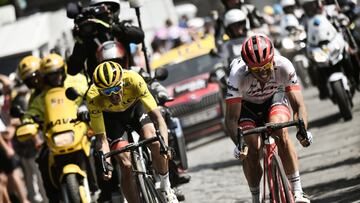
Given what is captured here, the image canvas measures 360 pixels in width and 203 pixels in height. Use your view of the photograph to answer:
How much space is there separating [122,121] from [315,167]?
3.83m

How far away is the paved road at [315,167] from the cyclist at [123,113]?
77.3 inches

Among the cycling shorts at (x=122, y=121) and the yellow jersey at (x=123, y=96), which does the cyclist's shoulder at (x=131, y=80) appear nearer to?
the yellow jersey at (x=123, y=96)

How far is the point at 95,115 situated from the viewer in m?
11.0

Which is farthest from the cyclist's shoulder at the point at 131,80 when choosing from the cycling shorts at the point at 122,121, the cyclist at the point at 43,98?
the cyclist at the point at 43,98

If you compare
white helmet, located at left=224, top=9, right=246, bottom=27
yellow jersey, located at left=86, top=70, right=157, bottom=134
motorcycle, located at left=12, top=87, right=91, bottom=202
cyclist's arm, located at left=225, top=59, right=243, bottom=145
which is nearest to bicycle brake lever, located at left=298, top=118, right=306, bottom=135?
cyclist's arm, located at left=225, top=59, right=243, bottom=145

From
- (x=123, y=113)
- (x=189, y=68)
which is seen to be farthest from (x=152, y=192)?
(x=189, y=68)

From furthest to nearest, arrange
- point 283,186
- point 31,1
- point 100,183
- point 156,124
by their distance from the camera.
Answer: point 31,1
point 100,183
point 156,124
point 283,186

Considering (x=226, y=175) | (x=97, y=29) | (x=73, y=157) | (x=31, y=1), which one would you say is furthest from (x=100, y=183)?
(x=31, y=1)

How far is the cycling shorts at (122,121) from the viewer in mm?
11367

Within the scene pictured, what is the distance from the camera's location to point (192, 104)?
69.8 feet

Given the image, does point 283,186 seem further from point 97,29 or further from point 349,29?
point 349,29

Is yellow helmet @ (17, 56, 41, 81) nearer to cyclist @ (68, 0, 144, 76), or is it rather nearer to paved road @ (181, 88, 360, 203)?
cyclist @ (68, 0, 144, 76)

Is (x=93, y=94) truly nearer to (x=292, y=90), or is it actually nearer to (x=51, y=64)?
(x=292, y=90)

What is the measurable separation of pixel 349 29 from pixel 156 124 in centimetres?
839
